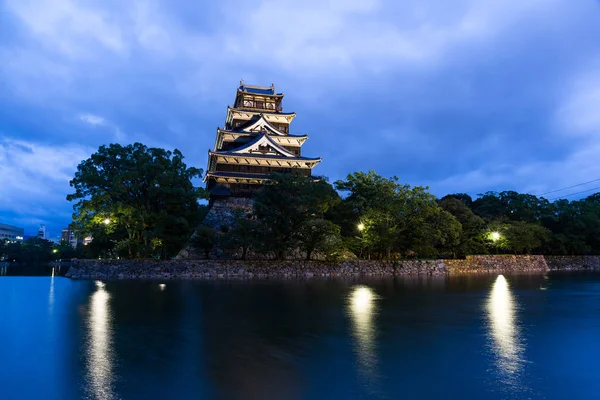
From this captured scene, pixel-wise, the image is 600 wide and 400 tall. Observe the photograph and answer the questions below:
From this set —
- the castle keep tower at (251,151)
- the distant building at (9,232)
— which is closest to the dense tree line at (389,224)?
Answer: the castle keep tower at (251,151)

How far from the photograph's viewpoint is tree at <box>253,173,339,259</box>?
23266mm

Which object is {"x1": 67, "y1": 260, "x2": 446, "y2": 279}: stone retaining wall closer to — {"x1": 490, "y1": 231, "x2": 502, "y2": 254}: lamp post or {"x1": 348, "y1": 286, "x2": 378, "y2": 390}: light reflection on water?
{"x1": 348, "y1": 286, "x2": 378, "y2": 390}: light reflection on water

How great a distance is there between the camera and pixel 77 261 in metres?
23.3

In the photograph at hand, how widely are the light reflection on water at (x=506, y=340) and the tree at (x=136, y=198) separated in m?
19.0

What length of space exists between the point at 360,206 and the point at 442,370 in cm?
2409

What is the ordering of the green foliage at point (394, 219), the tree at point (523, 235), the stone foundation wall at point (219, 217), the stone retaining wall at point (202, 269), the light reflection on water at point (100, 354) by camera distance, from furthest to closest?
the tree at point (523, 235)
the green foliage at point (394, 219)
the stone foundation wall at point (219, 217)
the stone retaining wall at point (202, 269)
the light reflection on water at point (100, 354)

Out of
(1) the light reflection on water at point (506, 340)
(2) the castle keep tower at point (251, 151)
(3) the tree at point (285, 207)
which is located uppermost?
(2) the castle keep tower at point (251, 151)

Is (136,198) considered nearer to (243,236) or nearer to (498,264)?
(243,236)

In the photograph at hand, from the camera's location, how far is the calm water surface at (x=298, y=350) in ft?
16.3

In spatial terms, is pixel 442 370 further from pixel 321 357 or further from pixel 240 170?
pixel 240 170

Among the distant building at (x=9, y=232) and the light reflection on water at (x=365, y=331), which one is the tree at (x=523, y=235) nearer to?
the light reflection on water at (x=365, y=331)

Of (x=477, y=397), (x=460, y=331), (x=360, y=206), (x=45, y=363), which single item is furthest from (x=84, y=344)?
(x=360, y=206)

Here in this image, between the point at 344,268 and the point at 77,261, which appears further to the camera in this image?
the point at 344,268

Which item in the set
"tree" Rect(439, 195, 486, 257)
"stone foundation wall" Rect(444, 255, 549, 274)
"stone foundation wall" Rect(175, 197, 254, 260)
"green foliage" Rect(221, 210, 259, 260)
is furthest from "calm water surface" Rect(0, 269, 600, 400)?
"tree" Rect(439, 195, 486, 257)
